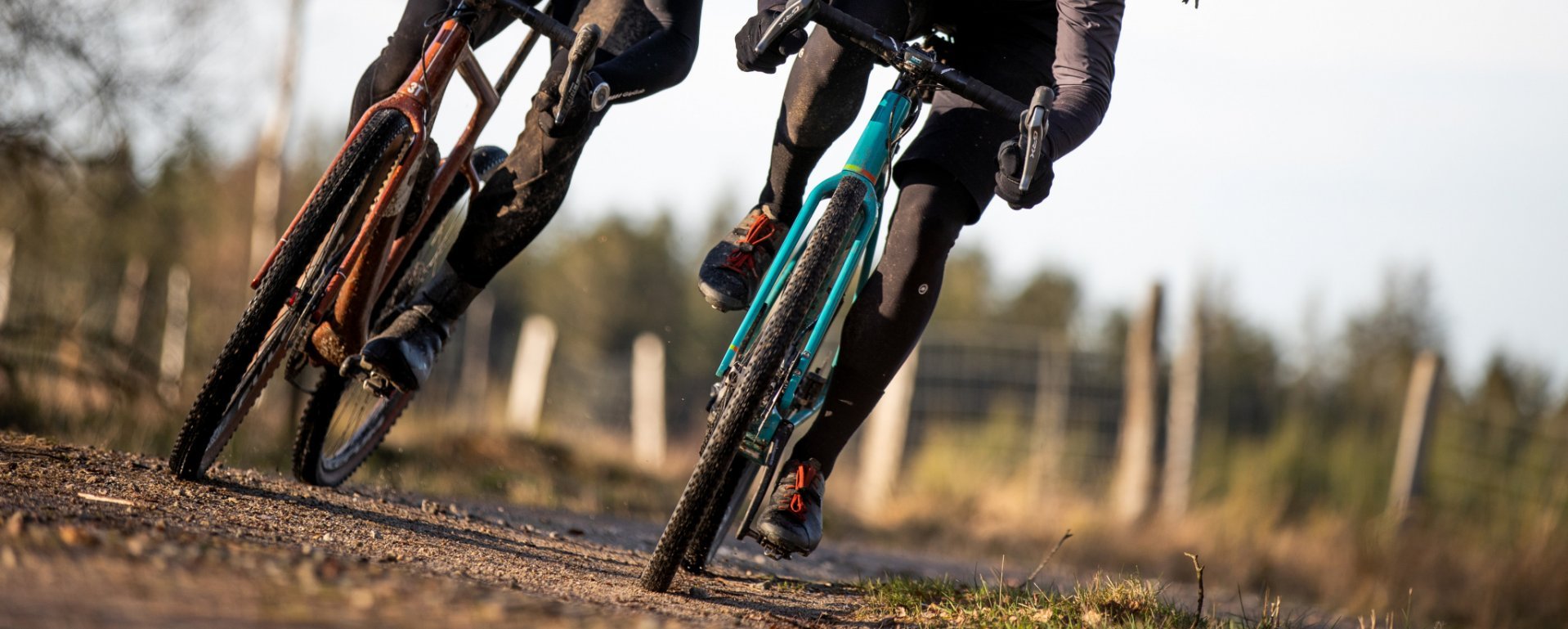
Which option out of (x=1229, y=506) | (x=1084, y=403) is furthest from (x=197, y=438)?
(x=1084, y=403)

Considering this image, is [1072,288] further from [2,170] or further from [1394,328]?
[2,170]

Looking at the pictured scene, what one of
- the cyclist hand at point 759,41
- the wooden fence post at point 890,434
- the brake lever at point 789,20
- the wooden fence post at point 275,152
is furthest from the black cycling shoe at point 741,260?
the wooden fence post at point 275,152

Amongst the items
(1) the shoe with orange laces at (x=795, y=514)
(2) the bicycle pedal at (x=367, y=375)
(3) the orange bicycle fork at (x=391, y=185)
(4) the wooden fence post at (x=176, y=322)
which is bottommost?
(4) the wooden fence post at (x=176, y=322)

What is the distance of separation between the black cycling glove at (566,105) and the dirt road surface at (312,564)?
42.0 inches

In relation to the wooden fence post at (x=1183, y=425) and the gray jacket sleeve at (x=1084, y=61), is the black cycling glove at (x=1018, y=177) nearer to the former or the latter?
the gray jacket sleeve at (x=1084, y=61)

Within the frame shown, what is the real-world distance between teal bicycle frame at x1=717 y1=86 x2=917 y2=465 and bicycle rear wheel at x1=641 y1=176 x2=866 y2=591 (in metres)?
0.06

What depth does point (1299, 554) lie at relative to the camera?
378 inches

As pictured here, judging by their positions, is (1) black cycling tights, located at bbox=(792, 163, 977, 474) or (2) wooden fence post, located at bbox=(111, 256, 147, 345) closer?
(1) black cycling tights, located at bbox=(792, 163, 977, 474)

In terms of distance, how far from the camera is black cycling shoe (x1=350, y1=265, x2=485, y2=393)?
3662mm

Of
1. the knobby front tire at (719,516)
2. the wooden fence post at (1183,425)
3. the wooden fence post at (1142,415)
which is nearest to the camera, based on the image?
the knobby front tire at (719,516)

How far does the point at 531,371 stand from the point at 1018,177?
49.7 ft

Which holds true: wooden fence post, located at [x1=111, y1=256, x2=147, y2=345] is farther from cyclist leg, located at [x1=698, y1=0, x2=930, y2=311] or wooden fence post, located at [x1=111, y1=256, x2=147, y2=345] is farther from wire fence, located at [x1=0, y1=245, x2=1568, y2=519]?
cyclist leg, located at [x1=698, y1=0, x2=930, y2=311]

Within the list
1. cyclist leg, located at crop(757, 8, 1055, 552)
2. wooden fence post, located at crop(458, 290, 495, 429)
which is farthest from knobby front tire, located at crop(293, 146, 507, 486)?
wooden fence post, located at crop(458, 290, 495, 429)

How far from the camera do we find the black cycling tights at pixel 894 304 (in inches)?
132
